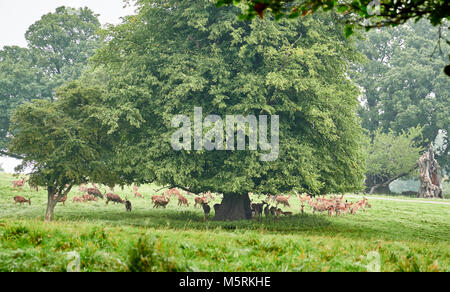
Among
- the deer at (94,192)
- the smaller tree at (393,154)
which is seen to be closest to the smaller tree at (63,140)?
the deer at (94,192)

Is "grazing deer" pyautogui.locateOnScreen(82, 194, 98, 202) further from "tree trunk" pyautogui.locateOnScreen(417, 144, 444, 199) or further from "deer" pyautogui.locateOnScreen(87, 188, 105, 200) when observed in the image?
"tree trunk" pyautogui.locateOnScreen(417, 144, 444, 199)

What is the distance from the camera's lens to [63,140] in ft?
56.4

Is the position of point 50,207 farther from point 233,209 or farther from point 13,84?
point 13,84

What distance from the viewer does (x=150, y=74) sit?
17.8m

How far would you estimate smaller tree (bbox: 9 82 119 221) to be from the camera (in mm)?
17027

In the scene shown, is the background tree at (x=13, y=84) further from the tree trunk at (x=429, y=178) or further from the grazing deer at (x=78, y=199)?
the tree trunk at (x=429, y=178)

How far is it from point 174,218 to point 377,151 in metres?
29.8

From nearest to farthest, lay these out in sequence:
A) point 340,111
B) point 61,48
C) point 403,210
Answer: point 340,111 → point 403,210 → point 61,48

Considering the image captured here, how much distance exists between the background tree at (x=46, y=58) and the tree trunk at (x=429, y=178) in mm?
35662

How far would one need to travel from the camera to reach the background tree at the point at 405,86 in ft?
145

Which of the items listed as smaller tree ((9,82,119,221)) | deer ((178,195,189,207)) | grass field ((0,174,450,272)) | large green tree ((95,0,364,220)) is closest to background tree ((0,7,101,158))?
deer ((178,195,189,207))

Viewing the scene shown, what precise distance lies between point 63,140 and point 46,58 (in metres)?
24.2
